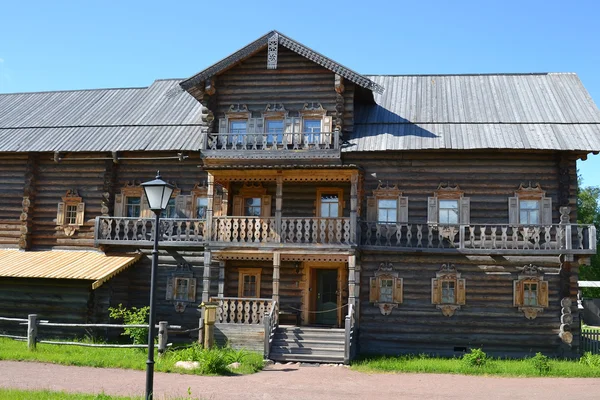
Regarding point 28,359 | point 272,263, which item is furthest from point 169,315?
point 28,359

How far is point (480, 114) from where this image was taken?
79.0 ft

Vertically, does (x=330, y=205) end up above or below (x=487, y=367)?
above

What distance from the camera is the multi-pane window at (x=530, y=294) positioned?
2198cm

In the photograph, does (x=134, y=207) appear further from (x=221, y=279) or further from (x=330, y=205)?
(x=330, y=205)

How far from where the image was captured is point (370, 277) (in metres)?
22.8

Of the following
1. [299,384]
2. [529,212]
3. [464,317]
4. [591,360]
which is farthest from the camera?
[529,212]

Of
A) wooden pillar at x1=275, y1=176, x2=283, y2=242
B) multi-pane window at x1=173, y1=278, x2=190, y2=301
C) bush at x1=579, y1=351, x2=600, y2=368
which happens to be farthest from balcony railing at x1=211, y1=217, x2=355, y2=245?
bush at x1=579, y1=351, x2=600, y2=368

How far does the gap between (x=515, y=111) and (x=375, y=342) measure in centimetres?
Answer: 1001

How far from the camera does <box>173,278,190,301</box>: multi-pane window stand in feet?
79.2

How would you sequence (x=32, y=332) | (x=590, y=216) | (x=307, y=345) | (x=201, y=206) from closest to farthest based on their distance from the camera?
(x=32, y=332)
(x=307, y=345)
(x=201, y=206)
(x=590, y=216)

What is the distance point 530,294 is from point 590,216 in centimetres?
4172

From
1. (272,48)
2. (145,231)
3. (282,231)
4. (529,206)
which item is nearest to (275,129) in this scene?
(272,48)

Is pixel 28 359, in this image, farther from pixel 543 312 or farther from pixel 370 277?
pixel 543 312

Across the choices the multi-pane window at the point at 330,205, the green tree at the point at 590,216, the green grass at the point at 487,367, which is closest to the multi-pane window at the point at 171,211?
the multi-pane window at the point at 330,205
